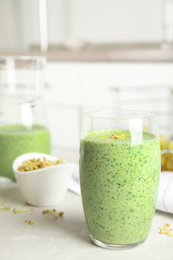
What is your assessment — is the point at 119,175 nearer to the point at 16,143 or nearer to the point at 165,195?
the point at 165,195

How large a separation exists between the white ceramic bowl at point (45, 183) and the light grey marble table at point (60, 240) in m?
0.02

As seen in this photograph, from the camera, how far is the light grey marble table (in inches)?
28.0

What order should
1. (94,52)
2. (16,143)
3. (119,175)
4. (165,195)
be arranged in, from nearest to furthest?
(119,175), (165,195), (16,143), (94,52)

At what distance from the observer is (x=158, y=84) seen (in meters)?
3.14

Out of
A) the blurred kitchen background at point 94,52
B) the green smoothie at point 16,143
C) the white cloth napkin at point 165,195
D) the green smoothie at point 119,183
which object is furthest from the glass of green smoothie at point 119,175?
the blurred kitchen background at point 94,52

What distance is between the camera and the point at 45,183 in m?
0.94

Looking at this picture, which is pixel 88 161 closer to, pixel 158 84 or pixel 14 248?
pixel 14 248

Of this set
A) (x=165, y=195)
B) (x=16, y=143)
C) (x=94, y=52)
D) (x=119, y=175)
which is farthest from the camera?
(x=94, y=52)

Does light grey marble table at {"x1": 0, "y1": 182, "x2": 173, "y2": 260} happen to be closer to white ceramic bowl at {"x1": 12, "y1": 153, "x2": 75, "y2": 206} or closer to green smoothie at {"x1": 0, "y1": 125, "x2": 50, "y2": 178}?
Result: white ceramic bowl at {"x1": 12, "y1": 153, "x2": 75, "y2": 206}

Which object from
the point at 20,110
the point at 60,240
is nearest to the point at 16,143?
the point at 20,110

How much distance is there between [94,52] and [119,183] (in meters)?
2.68

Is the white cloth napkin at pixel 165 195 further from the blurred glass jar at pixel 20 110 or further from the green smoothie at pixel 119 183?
the blurred glass jar at pixel 20 110

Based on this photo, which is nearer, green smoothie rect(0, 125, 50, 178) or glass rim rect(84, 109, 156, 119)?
glass rim rect(84, 109, 156, 119)

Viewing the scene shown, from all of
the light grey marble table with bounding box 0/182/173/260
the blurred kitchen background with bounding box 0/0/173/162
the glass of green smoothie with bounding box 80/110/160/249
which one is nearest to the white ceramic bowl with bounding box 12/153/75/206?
the light grey marble table with bounding box 0/182/173/260
